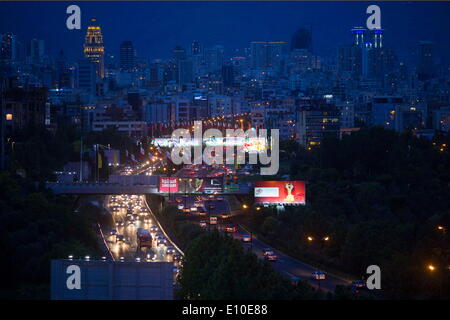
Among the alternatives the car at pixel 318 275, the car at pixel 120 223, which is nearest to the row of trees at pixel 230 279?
the car at pixel 318 275

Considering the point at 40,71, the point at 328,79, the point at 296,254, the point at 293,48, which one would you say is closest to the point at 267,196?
the point at 296,254

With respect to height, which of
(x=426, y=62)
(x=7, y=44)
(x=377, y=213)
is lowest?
(x=377, y=213)

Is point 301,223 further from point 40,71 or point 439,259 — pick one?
point 40,71

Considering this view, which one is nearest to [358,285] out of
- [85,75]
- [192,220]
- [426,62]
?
[192,220]

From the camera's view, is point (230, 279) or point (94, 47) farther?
point (94, 47)

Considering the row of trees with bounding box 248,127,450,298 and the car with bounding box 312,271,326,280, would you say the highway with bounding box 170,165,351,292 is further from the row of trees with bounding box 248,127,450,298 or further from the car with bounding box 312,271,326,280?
the row of trees with bounding box 248,127,450,298

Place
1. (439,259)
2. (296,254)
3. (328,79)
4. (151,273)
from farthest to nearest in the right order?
(328,79)
(296,254)
(439,259)
(151,273)

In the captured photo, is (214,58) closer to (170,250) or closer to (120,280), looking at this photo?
(170,250)
